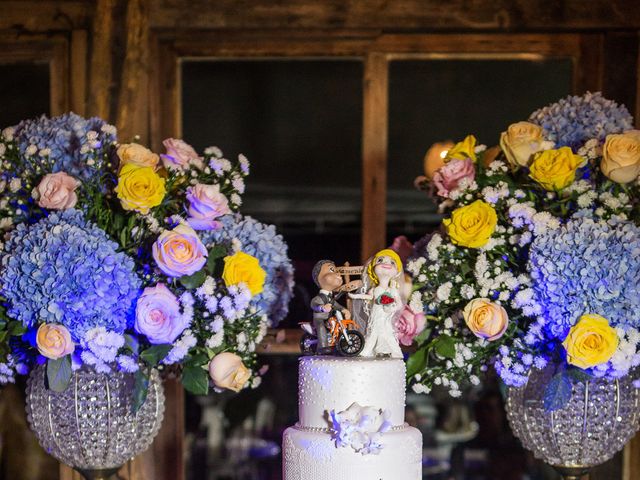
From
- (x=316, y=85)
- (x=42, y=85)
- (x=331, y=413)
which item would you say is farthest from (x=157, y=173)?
(x=316, y=85)

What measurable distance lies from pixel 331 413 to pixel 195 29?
1435 millimetres

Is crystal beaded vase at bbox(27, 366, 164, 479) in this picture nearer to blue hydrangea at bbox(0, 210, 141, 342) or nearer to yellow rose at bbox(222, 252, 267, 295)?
blue hydrangea at bbox(0, 210, 141, 342)

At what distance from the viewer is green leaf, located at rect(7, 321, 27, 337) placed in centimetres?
203

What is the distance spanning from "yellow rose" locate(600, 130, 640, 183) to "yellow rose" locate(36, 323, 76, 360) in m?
1.21

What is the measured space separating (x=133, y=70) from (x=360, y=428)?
1405 millimetres

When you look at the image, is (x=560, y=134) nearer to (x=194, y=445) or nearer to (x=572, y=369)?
(x=572, y=369)

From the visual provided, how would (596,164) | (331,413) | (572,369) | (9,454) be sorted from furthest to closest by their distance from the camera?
1. (9,454)
2. (596,164)
3. (572,369)
4. (331,413)

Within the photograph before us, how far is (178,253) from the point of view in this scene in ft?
6.50

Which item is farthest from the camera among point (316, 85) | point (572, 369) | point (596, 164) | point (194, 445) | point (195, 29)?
point (316, 85)

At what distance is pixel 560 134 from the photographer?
2279mm

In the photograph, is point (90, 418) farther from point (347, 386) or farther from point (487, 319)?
point (487, 319)

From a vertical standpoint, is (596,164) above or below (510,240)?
above

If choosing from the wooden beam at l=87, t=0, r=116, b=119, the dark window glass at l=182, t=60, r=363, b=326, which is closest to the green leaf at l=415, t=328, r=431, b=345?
the wooden beam at l=87, t=0, r=116, b=119

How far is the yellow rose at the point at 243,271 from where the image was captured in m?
2.06
